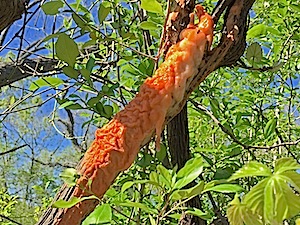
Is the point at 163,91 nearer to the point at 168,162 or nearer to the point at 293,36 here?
the point at 168,162

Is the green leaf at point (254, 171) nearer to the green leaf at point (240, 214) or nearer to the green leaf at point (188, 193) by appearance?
the green leaf at point (240, 214)

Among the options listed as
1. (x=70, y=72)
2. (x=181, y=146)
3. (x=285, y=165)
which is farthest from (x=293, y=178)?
(x=181, y=146)

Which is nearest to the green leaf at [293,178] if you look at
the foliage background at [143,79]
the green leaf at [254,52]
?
the foliage background at [143,79]

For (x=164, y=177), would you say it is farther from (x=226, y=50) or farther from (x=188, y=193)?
(x=226, y=50)

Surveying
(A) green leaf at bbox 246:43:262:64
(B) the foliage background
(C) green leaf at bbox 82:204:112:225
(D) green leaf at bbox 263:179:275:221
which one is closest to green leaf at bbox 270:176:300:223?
(D) green leaf at bbox 263:179:275:221

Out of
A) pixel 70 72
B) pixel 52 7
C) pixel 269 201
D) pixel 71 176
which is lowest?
pixel 269 201

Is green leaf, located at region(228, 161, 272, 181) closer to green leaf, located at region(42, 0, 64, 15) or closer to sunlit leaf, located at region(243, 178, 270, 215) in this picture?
sunlit leaf, located at region(243, 178, 270, 215)

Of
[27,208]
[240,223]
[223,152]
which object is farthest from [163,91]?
[27,208]
